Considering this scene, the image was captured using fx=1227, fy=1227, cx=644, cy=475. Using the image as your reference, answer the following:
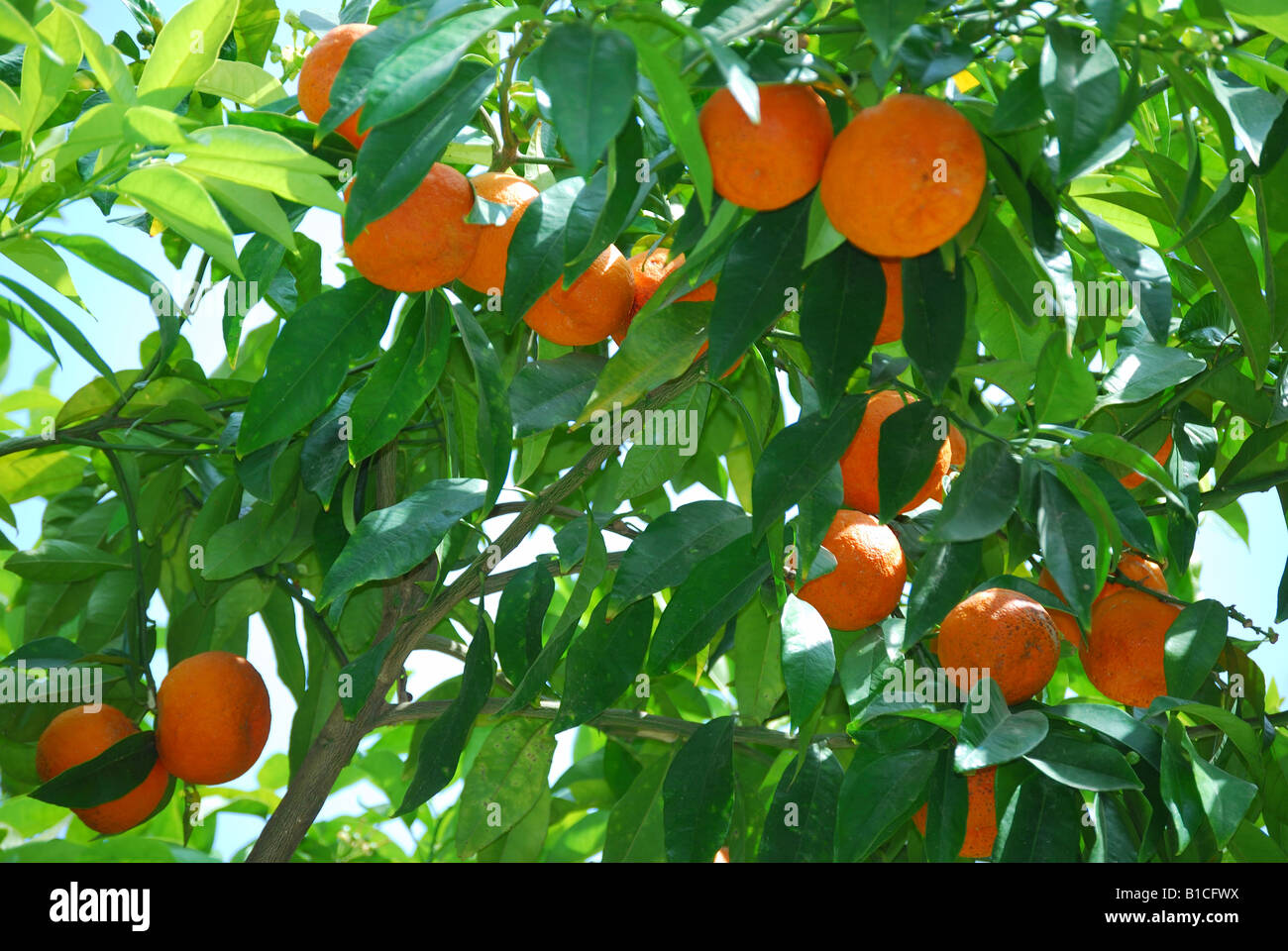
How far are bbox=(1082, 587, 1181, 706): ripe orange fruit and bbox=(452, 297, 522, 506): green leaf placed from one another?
1.94ft

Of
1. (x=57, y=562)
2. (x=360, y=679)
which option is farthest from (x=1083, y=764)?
(x=57, y=562)

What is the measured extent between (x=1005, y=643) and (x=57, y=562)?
1.02 meters

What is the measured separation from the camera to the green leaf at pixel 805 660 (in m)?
0.96

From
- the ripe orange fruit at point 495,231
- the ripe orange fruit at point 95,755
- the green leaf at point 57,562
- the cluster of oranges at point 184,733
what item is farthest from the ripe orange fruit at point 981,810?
the green leaf at point 57,562

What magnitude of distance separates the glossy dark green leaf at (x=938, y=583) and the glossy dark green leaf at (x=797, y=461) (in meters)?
0.14

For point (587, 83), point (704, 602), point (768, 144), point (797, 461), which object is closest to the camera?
point (587, 83)

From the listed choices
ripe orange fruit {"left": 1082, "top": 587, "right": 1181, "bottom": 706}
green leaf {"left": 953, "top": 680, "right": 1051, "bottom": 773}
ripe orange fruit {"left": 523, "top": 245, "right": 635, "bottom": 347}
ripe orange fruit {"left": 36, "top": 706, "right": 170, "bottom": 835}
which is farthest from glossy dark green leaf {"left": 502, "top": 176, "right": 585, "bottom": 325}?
ripe orange fruit {"left": 36, "top": 706, "right": 170, "bottom": 835}

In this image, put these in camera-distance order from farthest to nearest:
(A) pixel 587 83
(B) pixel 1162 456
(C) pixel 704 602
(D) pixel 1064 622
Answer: (B) pixel 1162 456, (D) pixel 1064 622, (C) pixel 704 602, (A) pixel 587 83

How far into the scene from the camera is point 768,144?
780mm

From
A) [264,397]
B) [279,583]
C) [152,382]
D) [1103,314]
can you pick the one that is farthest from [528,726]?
[1103,314]

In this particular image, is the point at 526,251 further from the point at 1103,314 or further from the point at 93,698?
the point at 93,698

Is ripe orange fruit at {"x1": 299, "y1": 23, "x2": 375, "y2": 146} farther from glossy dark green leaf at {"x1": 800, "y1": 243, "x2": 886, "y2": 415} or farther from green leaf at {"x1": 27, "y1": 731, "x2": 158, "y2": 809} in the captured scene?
green leaf at {"x1": 27, "y1": 731, "x2": 158, "y2": 809}

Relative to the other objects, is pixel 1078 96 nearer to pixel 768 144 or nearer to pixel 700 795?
pixel 768 144
